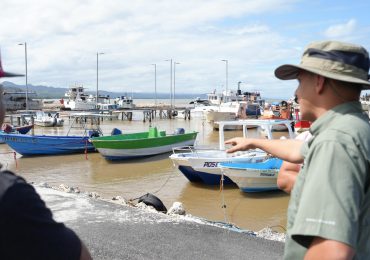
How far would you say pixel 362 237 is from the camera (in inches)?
64.4

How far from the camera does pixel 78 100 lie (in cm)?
6475

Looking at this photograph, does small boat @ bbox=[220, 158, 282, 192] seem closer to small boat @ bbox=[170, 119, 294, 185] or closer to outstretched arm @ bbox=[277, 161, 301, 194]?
small boat @ bbox=[170, 119, 294, 185]

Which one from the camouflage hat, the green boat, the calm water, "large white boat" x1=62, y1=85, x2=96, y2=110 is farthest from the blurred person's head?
"large white boat" x1=62, y1=85, x2=96, y2=110

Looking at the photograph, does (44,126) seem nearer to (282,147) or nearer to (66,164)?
(66,164)

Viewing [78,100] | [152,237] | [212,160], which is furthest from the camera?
[78,100]

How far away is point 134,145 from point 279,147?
793 inches

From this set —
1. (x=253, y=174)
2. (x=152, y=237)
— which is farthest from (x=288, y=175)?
(x=253, y=174)

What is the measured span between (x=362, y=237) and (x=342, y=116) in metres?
0.46

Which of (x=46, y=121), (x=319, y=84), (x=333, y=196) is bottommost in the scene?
(x=46, y=121)

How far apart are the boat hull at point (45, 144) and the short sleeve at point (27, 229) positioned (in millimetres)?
23656

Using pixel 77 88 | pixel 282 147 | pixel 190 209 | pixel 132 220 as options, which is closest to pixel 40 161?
pixel 190 209

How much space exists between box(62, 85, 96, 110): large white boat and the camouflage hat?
6238cm

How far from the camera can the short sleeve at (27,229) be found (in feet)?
4.89

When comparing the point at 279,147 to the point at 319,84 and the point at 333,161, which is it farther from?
the point at 333,161
